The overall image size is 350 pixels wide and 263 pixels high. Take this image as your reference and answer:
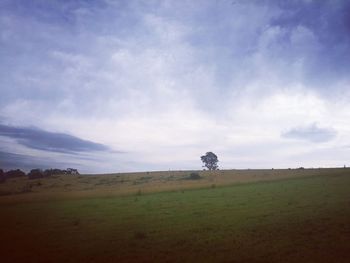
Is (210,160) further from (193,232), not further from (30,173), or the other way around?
(193,232)

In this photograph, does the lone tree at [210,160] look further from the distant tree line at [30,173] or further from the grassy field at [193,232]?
the grassy field at [193,232]

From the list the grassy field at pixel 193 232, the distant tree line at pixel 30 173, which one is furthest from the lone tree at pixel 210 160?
the grassy field at pixel 193 232

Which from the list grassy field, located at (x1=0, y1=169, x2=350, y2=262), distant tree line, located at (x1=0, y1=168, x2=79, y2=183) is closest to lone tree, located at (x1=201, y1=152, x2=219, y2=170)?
distant tree line, located at (x1=0, y1=168, x2=79, y2=183)

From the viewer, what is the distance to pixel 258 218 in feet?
64.8

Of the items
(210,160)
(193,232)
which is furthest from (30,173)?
(193,232)

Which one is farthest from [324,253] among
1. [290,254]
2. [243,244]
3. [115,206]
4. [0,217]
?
[0,217]

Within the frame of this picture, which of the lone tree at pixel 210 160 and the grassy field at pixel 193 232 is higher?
the lone tree at pixel 210 160

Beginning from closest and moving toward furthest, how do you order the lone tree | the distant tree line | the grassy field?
the grassy field → the distant tree line → the lone tree

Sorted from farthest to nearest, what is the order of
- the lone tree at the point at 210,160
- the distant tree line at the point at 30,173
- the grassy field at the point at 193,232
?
the lone tree at the point at 210,160, the distant tree line at the point at 30,173, the grassy field at the point at 193,232

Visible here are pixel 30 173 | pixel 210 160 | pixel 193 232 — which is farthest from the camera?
pixel 210 160

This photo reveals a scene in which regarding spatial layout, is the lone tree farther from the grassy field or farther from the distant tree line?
the grassy field

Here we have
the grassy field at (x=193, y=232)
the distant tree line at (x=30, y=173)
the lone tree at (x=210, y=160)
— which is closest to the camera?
the grassy field at (x=193, y=232)

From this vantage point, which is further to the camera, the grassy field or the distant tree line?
the distant tree line

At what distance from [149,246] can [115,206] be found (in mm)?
15368
